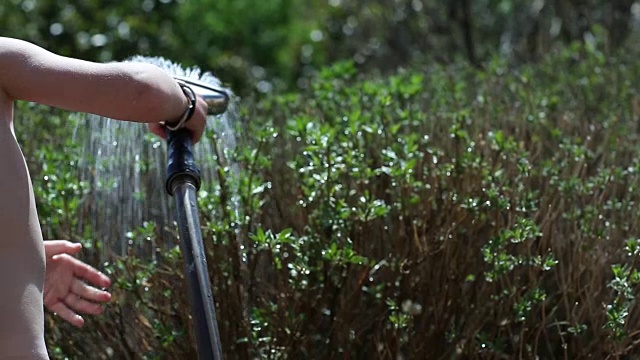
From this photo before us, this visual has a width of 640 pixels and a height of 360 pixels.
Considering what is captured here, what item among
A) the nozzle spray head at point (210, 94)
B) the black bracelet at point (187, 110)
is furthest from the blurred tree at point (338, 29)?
the black bracelet at point (187, 110)

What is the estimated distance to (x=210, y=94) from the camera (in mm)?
2627

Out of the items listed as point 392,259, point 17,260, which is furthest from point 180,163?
point 392,259

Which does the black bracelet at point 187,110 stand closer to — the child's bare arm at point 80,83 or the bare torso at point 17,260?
the child's bare arm at point 80,83

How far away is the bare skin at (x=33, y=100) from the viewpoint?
2.20m

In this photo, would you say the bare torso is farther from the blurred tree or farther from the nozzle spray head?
the blurred tree

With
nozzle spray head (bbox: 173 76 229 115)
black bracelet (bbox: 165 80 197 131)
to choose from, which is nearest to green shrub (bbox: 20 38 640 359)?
nozzle spray head (bbox: 173 76 229 115)

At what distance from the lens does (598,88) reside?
15.3ft

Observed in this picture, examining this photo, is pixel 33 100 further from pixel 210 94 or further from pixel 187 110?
pixel 210 94

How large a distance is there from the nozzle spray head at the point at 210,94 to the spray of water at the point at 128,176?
23.9 inches

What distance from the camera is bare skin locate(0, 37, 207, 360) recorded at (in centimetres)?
220

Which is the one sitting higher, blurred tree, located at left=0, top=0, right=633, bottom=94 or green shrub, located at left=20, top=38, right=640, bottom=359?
blurred tree, located at left=0, top=0, right=633, bottom=94

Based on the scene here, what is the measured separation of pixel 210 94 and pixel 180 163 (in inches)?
10.5

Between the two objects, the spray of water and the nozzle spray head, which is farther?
the spray of water

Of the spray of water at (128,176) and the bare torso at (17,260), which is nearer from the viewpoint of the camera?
the bare torso at (17,260)
